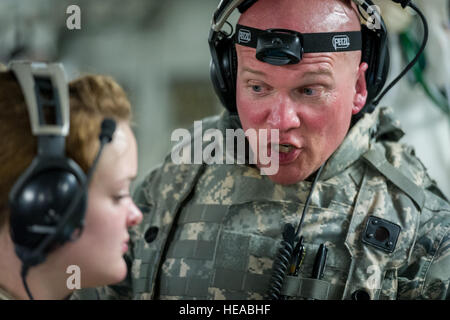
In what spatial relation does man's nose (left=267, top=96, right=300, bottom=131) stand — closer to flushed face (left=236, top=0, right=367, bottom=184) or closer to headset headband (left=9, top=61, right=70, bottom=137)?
flushed face (left=236, top=0, right=367, bottom=184)

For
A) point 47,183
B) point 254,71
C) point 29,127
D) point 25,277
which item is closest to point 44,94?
point 29,127

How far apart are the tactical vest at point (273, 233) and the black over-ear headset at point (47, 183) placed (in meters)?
0.53

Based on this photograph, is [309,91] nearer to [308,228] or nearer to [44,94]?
[308,228]

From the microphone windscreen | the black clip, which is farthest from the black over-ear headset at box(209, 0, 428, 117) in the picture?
the microphone windscreen

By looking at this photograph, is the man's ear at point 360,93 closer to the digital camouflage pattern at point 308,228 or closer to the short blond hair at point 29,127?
the digital camouflage pattern at point 308,228

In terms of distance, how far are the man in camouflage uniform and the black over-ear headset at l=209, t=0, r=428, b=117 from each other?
0.08 feet

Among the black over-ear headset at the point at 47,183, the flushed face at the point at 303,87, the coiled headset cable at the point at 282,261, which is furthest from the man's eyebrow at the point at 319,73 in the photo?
the black over-ear headset at the point at 47,183

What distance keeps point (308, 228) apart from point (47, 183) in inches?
27.6

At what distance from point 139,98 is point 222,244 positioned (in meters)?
4.34

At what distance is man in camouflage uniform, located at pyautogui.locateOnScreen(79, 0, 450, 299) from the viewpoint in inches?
51.3

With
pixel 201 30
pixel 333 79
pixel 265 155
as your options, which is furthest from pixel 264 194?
pixel 201 30

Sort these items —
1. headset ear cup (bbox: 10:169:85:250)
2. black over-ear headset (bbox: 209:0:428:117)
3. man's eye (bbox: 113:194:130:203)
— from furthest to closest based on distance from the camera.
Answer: black over-ear headset (bbox: 209:0:428:117) → man's eye (bbox: 113:194:130:203) → headset ear cup (bbox: 10:169:85:250)

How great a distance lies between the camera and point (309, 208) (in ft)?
4.75

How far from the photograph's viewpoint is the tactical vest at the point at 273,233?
1359 mm
